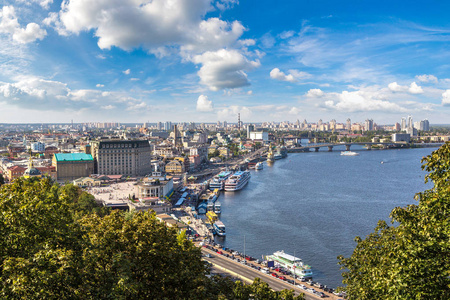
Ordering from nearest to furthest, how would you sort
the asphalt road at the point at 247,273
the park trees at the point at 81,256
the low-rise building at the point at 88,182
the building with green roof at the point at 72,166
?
the park trees at the point at 81,256 < the asphalt road at the point at 247,273 < the low-rise building at the point at 88,182 < the building with green roof at the point at 72,166

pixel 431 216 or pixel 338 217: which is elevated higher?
pixel 431 216

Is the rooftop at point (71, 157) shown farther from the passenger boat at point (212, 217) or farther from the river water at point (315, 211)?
the passenger boat at point (212, 217)

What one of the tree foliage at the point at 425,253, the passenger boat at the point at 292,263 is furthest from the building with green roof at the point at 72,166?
the tree foliage at the point at 425,253

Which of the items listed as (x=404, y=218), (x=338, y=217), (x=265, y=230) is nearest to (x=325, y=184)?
(x=338, y=217)

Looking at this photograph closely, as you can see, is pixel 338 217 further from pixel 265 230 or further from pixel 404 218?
pixel 404 218

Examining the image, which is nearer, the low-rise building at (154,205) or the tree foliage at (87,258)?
the tree foliage at (87,258)
